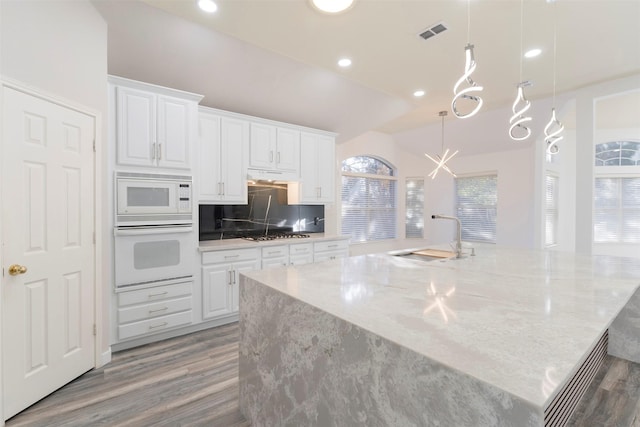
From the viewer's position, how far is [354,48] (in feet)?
9.64

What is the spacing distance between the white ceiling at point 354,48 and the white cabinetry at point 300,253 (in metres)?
1.83

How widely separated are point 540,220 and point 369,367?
550 cm

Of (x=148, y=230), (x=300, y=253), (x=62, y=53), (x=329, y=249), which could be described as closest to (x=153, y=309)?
(x=148, y=230)

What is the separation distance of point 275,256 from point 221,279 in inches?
27.6

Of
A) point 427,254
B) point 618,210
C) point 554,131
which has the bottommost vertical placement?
point 427,254

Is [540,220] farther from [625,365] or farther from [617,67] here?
[625,365]

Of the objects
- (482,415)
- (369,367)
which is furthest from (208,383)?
(482,415)

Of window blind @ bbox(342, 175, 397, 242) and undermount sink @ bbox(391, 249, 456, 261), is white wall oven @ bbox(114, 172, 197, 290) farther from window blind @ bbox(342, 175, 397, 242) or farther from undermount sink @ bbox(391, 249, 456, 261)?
window blind @ bbox(342, 175, 397, 242)

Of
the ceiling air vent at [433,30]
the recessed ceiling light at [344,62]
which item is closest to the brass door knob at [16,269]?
the recessed ceiling light at [344,62]

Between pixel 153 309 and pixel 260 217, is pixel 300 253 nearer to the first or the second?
pixel 260 217

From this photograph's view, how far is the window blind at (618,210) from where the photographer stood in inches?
265

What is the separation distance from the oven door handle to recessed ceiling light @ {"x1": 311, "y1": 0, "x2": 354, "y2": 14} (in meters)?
2.30

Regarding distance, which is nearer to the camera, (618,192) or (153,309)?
(153,309)

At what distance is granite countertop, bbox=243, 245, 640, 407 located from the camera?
2.67 ft
